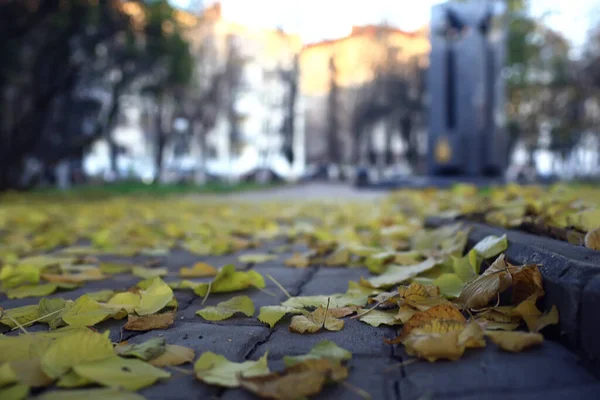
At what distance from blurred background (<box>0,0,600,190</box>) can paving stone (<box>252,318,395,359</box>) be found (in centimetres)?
1012

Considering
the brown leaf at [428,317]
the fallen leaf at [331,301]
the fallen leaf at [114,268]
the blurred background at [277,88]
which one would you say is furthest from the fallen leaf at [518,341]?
the blurred background at [277,88]

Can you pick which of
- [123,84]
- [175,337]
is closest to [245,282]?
[175,337]

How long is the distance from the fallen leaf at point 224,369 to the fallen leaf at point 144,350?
149 millimetres

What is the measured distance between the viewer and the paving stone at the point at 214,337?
60.0 inches

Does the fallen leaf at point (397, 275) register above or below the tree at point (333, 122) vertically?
below

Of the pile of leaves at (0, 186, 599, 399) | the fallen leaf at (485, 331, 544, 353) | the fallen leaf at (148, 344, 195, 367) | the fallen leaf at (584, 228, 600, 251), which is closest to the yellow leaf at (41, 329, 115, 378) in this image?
the pile of leaves at (0, 186, 599, 399)

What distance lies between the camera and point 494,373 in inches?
50.4

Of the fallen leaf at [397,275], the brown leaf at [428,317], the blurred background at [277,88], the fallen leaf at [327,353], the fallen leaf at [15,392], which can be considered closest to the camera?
the fallen leaf at [15,392]

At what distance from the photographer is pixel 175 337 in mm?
1643

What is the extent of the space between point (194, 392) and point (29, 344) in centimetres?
45

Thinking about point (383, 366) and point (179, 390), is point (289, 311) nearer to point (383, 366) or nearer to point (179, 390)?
point (383, 366)

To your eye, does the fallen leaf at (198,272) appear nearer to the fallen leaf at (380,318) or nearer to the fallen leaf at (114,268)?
the fallen leaf at (114,268)

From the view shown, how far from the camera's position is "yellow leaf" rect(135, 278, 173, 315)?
1.83 metres

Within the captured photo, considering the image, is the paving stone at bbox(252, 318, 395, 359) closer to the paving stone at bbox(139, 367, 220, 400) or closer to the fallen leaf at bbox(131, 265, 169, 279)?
the paving stone at bbox(139, 367, 220, 400)
